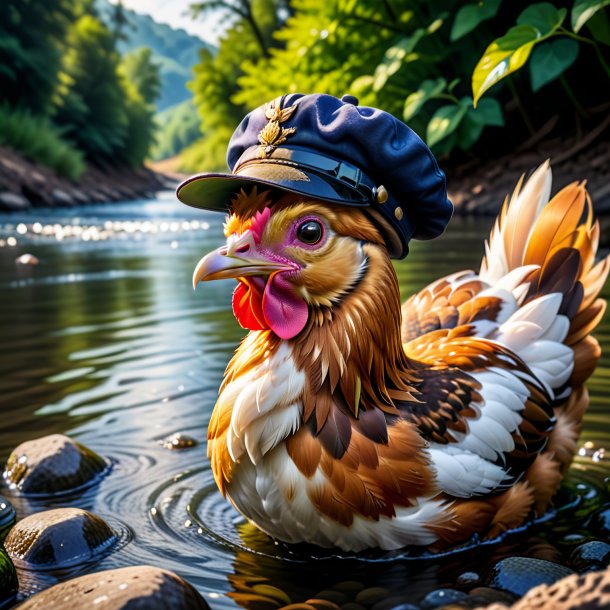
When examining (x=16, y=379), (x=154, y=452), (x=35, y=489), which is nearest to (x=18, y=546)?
(x=35, y=489)

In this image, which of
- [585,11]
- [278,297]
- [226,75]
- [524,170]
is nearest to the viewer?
[278,297]

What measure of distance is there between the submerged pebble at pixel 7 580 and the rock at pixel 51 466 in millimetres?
869

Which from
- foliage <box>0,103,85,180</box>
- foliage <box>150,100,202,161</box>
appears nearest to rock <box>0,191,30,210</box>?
foliage <box>0,103,85,180</box>

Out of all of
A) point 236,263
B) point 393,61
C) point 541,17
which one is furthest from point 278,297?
point 393,61

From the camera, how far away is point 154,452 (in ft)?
12.1

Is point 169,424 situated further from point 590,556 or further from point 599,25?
point 599,25

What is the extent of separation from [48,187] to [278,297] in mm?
27830

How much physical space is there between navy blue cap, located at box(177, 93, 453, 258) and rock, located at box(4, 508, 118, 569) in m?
1.13

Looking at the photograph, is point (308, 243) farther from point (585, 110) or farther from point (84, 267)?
point (585, 110)

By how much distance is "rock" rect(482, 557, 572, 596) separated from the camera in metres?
2.28

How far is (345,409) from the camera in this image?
8.13 feet

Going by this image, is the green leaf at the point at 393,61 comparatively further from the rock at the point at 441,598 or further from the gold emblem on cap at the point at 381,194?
the rock at the point at 441,598

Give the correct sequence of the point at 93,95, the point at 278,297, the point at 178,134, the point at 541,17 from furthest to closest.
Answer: the point at 178,134 → the point at 93,95 → the point at 541,17 → the point at 278,297

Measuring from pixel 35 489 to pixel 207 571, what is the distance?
1087 millimetres
